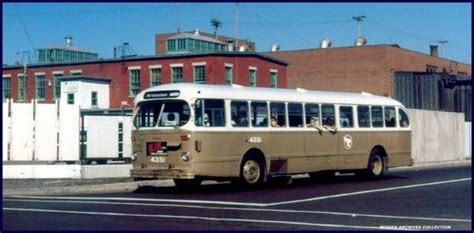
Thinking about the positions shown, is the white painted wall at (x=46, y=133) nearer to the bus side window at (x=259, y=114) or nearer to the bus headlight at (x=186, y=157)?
the bus side window at (x=259, y=114)

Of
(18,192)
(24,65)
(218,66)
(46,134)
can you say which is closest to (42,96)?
(24,65)

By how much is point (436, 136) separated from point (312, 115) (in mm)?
21648

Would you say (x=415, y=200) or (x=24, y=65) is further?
(x=24, y=65)

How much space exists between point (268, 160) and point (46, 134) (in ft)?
35.1

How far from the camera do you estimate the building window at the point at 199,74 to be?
5544 cm

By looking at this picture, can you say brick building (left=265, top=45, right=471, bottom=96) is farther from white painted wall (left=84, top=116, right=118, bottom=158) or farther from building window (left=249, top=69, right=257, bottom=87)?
white painted wall (left=84, top=116, right=118, bottom=158)

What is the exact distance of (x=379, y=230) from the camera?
13273mm

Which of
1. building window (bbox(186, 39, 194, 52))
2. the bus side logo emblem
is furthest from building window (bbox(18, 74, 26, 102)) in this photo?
the bus side logo emblem

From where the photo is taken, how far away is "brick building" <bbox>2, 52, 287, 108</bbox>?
55.6 meters

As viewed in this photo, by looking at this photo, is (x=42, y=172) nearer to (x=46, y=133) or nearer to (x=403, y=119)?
(x=46, y=133)

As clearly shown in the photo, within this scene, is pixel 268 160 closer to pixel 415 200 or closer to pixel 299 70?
pixel 415 200

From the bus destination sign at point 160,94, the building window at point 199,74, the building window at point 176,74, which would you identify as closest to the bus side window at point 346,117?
the bus destination sign at point 160,94

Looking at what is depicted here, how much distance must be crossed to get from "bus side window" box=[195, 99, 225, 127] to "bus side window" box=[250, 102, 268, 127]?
3.88 ft

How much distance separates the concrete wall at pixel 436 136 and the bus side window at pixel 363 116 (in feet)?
49.1
